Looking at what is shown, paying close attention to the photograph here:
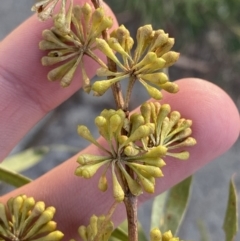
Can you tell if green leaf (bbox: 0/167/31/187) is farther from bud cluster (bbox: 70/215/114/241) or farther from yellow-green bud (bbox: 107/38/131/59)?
yellow-green bud (bbox: 107/38/131/59)

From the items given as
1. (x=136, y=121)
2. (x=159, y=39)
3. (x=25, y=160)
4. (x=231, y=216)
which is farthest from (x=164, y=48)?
(x=25, y=160)

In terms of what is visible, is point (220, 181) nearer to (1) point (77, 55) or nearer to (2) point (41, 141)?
(2) point (41, 141)

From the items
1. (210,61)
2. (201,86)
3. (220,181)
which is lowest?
(220,181)

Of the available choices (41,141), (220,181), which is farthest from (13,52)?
(220,181)

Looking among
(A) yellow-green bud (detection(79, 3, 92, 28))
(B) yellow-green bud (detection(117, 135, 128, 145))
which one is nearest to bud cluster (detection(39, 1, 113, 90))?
(A) yellow-green bud (detection(79, 3, 92, 28))

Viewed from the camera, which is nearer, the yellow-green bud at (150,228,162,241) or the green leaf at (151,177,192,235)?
the yellow-green bud at (150,228,162,241)

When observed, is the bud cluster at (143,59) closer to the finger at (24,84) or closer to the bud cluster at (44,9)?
the bud cluster at (44,9)
